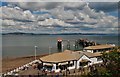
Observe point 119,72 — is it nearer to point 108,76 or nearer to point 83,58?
point 108,76

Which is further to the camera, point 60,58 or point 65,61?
point 60,58

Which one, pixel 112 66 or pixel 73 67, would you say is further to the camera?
pixel 73 67

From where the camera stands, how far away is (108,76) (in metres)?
18.0

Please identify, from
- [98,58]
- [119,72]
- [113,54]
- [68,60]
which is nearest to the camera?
[119,72]

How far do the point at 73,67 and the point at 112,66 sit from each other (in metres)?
12.4

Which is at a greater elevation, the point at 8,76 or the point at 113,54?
the point at 113,54

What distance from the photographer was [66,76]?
28.2 metres

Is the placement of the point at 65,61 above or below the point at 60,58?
below

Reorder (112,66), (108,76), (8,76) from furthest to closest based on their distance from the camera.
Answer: (8,76)
(112,66)
(108,76)

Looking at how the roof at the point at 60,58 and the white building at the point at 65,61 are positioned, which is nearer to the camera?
the white building at the point at 65,61

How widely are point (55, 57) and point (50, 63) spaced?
1.75 m

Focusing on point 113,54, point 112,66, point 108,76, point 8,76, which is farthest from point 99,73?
point 8,76

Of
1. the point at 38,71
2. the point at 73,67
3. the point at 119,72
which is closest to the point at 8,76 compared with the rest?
the point at 38,71

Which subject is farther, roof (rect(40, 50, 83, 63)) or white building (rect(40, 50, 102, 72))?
roof (rect(40, 50, 83, 63))
